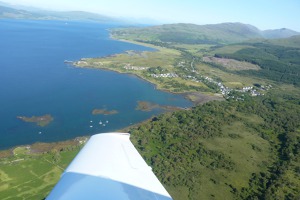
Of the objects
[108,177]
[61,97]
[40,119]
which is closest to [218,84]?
[61,97]

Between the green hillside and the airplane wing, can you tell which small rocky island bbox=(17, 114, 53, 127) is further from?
the green hillside

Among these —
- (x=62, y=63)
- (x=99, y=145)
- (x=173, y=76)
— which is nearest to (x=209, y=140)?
(x=99, y=145)

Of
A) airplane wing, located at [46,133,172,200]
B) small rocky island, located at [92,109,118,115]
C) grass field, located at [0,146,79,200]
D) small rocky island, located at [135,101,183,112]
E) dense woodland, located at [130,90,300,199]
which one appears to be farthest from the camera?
small rocky island, located at [135,101,183,112]

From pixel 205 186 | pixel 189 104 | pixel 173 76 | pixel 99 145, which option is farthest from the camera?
pixel 173 76

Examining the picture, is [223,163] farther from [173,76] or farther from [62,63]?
[62,63]

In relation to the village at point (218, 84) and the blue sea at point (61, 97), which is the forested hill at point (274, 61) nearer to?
the village at point (218, 84)

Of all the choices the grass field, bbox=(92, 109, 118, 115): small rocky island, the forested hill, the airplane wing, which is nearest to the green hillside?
the forested hill
